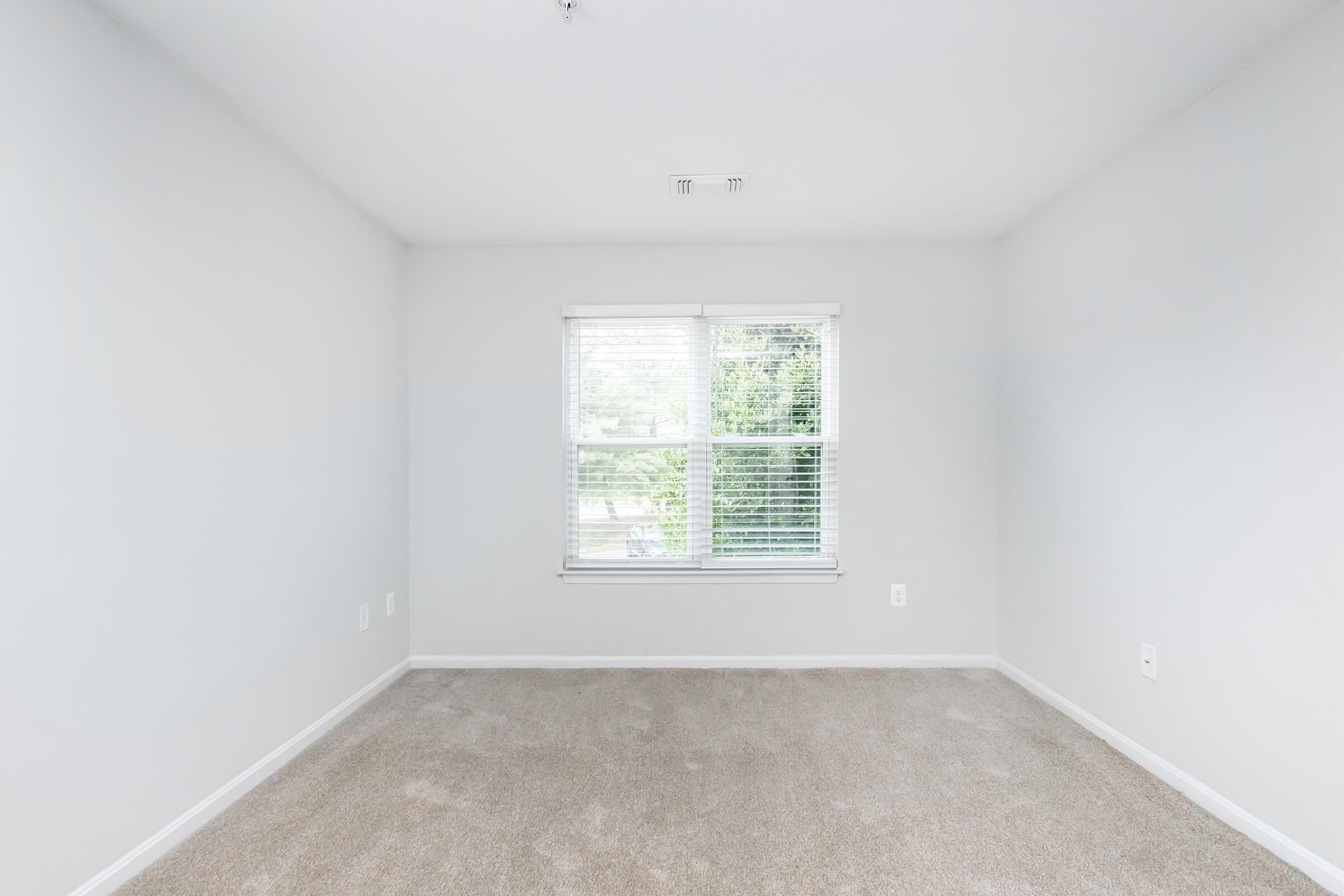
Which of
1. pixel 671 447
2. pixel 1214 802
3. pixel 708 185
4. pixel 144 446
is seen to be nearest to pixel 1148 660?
pixel 1214 802

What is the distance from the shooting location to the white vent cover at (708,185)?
8.86 feet

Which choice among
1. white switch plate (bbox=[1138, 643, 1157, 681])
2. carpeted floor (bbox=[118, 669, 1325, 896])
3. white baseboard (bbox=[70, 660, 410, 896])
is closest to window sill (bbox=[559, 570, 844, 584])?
carpeted floor (bbox=[118, 669, 1325, 896])

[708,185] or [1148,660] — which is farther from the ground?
[708,185]

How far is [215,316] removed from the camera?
7.02 ft

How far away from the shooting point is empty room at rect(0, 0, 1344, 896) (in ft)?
5.67

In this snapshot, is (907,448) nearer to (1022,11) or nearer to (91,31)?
(1022,11)

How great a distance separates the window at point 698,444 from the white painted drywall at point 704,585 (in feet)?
0.40

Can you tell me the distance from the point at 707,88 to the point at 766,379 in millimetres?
1846

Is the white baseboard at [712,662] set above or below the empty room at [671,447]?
below

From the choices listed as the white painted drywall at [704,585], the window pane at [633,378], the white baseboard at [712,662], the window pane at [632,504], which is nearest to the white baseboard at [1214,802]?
the white baseboard at [712,662]

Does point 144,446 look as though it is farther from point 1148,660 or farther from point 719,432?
point 1148,660

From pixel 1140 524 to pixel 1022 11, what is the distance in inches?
76.5

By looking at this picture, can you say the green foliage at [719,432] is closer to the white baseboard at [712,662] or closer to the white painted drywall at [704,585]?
the white painted drywall at [704,585]

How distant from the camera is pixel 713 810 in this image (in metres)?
2.15
